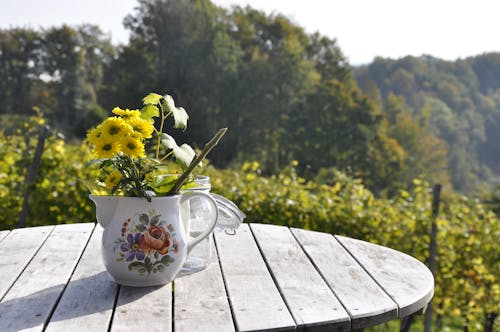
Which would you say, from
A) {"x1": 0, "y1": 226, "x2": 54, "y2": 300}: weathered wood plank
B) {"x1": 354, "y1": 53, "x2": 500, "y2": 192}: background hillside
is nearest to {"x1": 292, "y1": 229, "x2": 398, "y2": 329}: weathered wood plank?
{"x1": 0, "y1": 226, "x2": 54, "y2": 300}: weathered wood plank

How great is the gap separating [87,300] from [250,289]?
31cm

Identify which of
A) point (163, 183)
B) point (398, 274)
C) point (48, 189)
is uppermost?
point (163, 183)

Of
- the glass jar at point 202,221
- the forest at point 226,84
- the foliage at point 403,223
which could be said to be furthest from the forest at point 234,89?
the glass jar at point 202,221

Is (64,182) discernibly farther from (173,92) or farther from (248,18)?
(248,18)

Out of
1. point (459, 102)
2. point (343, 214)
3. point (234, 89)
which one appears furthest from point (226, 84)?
point (343, 214)

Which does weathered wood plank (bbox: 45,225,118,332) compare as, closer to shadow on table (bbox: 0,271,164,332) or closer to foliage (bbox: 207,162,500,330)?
shadow on table (bbox: 0,271,164,332)

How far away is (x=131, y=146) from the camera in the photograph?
1.10 metres

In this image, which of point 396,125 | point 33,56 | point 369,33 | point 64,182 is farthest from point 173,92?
point 64,182

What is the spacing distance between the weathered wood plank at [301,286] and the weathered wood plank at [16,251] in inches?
21.4

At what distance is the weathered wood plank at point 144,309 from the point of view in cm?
96

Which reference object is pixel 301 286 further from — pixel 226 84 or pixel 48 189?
pixel 226 84

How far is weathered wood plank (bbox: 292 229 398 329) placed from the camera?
3.48 ft

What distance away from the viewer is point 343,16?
1616 centimetres

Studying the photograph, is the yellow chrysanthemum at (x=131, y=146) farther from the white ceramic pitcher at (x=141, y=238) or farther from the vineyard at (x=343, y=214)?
the vineyard at (x=343, y=214)
